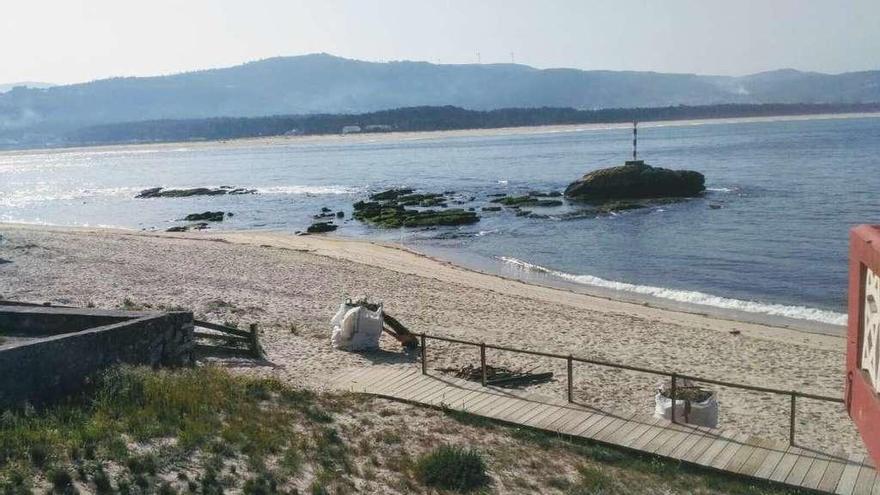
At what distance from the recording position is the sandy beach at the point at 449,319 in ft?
42.9

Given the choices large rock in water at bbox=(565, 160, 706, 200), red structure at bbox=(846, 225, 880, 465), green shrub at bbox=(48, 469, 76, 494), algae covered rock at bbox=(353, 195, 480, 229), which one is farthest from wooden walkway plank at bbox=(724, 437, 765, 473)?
large rock in water at bbox=(565, 160, 706, 200)

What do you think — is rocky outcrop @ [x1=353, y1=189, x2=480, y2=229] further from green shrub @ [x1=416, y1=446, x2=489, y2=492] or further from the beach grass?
green shrub @ [x1=416, y1=446, x2=489, y2=492]

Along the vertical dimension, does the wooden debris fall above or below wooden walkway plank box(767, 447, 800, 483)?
below

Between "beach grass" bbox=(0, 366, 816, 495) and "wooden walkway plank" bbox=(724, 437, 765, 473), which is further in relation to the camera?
"wooden walkway plank" bbox=(724, 437, 765, 473)

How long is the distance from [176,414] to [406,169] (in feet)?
264

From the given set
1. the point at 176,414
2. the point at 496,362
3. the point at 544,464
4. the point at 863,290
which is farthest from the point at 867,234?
the point at 496,362

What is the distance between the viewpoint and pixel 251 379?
10.6 meters

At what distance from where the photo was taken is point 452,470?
312 inches

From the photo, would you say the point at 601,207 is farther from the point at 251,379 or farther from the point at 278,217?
the point at 251,379

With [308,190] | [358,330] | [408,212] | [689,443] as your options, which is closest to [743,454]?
[689,443]

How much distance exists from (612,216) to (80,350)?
1482 inches

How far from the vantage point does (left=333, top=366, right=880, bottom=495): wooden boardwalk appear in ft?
27.6

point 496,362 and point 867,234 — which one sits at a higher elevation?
point 867,234

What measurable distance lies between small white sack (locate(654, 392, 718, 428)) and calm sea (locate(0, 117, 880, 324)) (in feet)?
38.8
